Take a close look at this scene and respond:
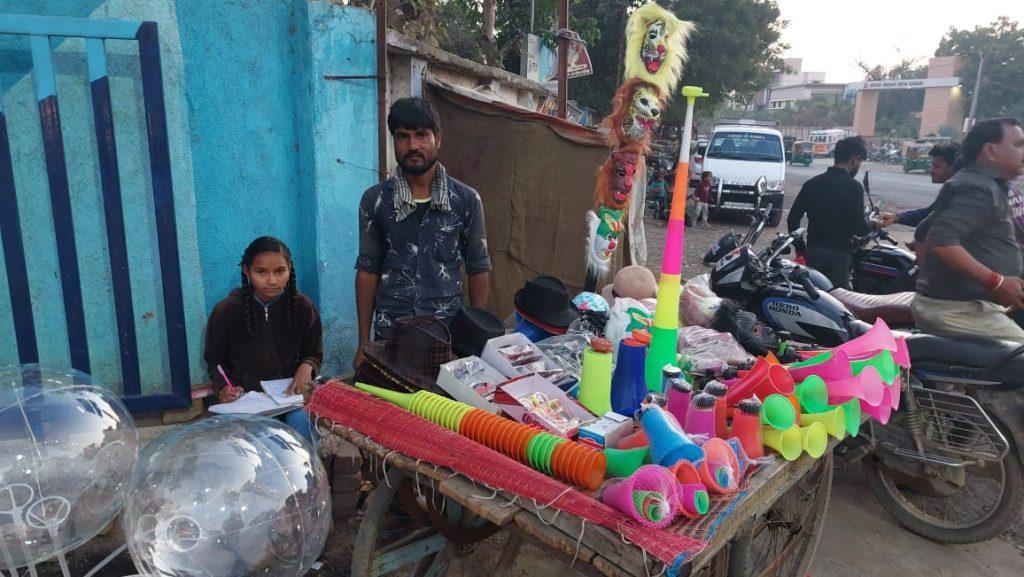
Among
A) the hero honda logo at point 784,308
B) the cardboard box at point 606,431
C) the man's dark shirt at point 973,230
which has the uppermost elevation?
the man's dark shirt at point 973,230

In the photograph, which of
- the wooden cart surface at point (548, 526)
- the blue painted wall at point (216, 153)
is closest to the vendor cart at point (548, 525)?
the wooden cart surface at point (548, 526)

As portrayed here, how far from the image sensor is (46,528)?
54.1 inches

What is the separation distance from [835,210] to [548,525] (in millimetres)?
4153

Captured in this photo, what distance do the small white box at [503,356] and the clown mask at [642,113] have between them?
5.60 ft

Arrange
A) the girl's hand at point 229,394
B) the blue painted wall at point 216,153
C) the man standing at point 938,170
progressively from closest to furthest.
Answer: the girl's hand at point 229,394 → the blue painted wall at point 216,153 → the man standing at point 938,170

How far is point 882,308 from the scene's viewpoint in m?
3.48

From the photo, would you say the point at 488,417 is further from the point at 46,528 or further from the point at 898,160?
the point at 898,160

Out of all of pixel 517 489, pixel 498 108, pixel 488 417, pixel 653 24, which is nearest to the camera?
pixel 517 489

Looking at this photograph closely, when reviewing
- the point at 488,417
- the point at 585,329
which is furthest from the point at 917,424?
the point at 488,417

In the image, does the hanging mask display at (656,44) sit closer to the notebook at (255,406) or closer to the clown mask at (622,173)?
the clown mask at (622,173)

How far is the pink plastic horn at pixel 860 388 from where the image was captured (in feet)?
5.41

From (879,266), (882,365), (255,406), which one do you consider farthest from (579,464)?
(879,266)

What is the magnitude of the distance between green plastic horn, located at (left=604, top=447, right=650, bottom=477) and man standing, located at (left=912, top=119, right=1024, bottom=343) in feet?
7.30

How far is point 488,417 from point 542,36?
37.2 ft
